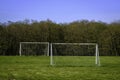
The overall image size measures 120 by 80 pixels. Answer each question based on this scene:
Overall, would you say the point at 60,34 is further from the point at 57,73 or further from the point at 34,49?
the point at 57,73

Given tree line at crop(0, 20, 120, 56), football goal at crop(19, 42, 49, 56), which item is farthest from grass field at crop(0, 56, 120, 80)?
tree line at crop(0, 20, 120, 56)

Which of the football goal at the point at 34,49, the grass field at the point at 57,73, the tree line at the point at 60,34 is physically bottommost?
the grass field at the point at 57,73

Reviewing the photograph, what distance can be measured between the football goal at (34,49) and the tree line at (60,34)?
359 centimetres

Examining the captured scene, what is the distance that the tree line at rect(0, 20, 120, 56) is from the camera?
53125 millimetres

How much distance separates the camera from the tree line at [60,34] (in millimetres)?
53125

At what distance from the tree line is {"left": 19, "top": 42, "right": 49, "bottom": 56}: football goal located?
3.59 metres

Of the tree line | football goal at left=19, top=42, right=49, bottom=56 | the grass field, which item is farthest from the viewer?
the tree line

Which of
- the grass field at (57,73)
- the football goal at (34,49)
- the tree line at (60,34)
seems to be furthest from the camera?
the tree line at (60,34)

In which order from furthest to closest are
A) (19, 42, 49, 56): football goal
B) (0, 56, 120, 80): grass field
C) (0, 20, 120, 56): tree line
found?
(0, 20, 120, 56): tree line, (19, 42, 49, 56): football goal, (0, 56, 120, 80): grass field

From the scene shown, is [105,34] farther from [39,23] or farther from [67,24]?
[39,23]

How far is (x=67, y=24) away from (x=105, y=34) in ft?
31.2

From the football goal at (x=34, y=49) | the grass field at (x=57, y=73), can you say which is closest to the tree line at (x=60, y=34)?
the football goal at (x=34, y=49)

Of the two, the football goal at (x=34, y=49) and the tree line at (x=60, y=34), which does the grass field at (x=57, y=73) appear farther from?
the tree line at (x=60, y=34)

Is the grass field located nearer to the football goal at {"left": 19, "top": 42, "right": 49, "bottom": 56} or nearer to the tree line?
the football goal at {"left": 19, "top": 42, "right": 49, "bottom": 56}
